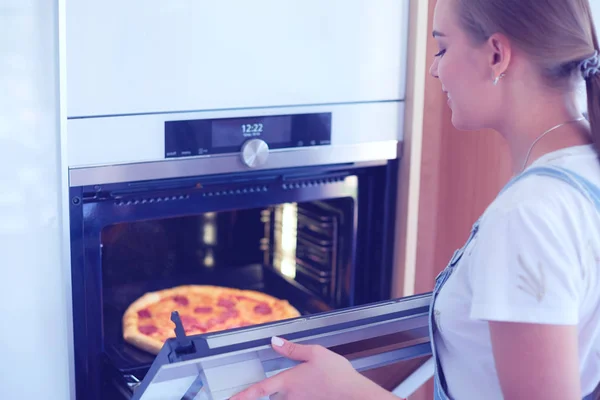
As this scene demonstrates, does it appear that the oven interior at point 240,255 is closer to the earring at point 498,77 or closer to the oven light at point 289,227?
the oven light at point 289,227

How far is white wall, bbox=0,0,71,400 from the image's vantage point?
127cm

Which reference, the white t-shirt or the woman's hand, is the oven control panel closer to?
the woman's hand

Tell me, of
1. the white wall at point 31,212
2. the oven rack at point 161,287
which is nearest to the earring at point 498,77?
the white wall at point 31,212

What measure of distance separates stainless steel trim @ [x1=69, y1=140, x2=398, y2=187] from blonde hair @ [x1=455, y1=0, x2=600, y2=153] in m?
0.64

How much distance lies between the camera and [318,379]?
40.1 inches

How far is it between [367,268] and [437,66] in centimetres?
77

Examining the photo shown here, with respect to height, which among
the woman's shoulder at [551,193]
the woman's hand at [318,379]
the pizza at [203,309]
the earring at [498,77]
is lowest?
the pizza at [203,309]

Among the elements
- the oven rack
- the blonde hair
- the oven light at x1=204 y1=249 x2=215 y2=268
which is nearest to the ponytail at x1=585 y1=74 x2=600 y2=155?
the blonde hair

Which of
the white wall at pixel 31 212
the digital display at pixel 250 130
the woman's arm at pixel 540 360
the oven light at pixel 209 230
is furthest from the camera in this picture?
the oven light at pixel 209 230

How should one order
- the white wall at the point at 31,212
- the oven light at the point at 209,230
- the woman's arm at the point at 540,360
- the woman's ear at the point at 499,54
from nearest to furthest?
the woman's arm at the point at 540,360 < the woman's ear at the point at 499,54 < the white wall at the point at 31,212 < the oven light at the point at 209,230

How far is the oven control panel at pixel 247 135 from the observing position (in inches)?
57.7

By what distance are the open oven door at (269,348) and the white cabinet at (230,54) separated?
0.53 m

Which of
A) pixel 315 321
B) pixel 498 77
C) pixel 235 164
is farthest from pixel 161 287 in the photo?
pixel 498 77

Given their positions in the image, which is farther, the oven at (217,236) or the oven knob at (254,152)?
the oven knob at (254,152)
